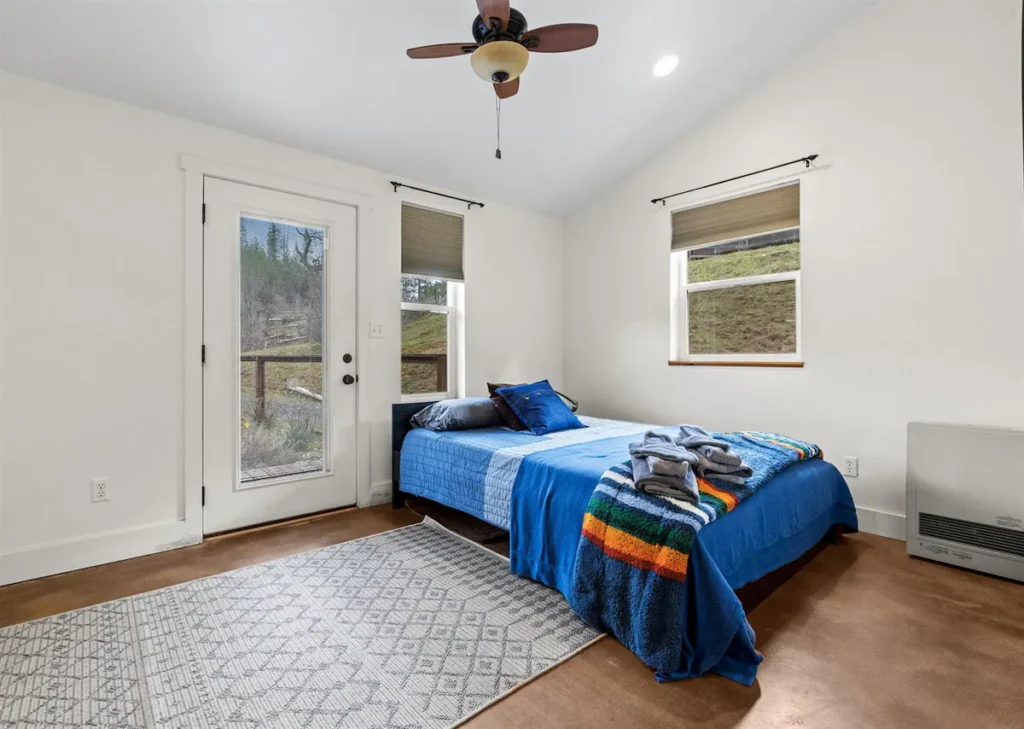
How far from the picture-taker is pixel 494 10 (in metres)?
1.83

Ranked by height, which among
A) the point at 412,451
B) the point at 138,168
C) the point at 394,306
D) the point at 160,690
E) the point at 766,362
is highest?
the point at 138,168

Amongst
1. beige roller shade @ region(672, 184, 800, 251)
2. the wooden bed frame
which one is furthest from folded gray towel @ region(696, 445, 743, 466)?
beige roller shade @ region(672, 184, 800, 251)

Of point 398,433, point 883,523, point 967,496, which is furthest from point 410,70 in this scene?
point 883,523

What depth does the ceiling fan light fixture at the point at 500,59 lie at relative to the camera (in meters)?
1.87

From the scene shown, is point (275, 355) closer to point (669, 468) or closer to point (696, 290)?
point (669, 468)

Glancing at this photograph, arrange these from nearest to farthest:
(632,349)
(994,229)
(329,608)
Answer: (329,608)
(994,229)
(632,349)

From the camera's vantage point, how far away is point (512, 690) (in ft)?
5.12

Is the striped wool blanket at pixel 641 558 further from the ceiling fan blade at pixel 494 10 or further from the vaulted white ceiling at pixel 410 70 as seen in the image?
the vaulted white ceiling at pixel 410 70

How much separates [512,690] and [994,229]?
3124 mm

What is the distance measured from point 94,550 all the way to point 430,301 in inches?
97.2

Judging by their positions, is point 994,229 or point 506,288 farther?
point 506,288

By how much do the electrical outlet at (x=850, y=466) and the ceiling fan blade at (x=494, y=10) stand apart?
9.80 feet

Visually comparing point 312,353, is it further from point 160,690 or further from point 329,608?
point 160,690

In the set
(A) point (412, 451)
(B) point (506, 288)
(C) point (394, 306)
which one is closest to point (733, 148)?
(B) point (506, 288)
